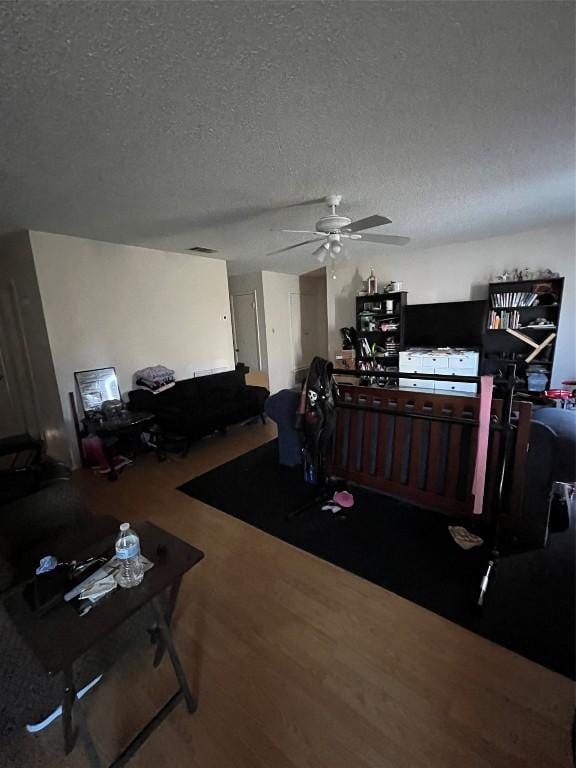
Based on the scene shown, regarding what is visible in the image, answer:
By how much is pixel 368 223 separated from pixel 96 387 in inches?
131

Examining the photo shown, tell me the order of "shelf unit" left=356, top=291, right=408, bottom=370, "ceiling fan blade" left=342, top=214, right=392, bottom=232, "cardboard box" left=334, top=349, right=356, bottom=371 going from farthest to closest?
"cardboard box" left=334, top=349, right=356, bottom=371 < "shelf unit" left=356, top=291, right=408, bottom=370 < "ceiling fan blade" left=342, top=214, right=392, bottom=232

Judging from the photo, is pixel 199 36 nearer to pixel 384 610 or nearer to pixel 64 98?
pixel 64 98

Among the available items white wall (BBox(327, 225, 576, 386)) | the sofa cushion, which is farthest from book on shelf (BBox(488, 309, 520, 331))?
the sofa cushion

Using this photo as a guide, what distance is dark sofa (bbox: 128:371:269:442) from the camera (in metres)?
3.68

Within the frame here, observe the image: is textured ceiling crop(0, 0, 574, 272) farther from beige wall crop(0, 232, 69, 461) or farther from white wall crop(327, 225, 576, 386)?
white wall crop(327, 225, 576, 386)

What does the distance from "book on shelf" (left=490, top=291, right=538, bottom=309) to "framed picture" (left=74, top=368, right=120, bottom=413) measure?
5.05 m

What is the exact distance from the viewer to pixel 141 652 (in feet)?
4.97

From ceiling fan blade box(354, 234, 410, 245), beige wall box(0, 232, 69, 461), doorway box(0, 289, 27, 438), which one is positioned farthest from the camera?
doorway box(0, 289, 27, 438)

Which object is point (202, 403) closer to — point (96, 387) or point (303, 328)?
point (96, 387)

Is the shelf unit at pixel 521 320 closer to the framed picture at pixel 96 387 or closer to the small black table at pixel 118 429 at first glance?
the small black table at pixel 118 429

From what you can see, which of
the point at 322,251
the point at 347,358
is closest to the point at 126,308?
the point at 322,251

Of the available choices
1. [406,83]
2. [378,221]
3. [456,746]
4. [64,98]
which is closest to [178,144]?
[64,98]

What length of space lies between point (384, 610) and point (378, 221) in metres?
2.55

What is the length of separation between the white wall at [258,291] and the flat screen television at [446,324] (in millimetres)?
2699
